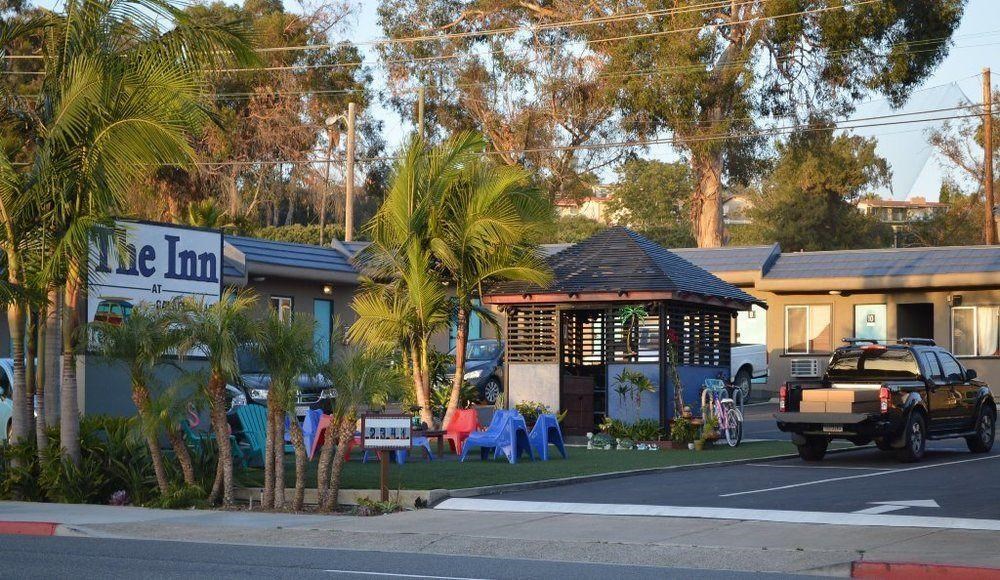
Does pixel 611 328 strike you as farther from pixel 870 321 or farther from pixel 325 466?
pixel 870 321

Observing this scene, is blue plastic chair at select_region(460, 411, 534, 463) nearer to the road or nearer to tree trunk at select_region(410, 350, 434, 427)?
tree trunk at select_region(410, 350, 434, 427)

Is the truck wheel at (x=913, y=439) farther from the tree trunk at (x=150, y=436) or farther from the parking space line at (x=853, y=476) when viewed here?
the tree trunk at (x=150, y=436)

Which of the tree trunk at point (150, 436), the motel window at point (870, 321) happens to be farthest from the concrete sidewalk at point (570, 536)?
the motel window at point (870, 321)

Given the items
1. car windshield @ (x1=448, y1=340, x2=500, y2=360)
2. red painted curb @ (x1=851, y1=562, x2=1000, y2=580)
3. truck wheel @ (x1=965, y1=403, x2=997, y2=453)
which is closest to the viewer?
red painted curb @ (x1=851, y1=562, x2=1000, y2=580)

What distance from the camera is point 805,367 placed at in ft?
122

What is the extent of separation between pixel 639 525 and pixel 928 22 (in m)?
32.5

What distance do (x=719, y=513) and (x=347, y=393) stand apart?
4.46 m

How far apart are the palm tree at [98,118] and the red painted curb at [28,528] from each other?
81.1 inches

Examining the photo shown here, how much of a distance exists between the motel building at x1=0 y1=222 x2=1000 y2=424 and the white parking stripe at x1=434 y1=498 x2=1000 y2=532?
289 centimetres

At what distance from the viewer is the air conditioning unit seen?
36.9 metres

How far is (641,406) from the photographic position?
76.5 feet

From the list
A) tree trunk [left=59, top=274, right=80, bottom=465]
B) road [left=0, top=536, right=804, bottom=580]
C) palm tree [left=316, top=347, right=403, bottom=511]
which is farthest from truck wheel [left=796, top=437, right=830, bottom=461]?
tree trunk [left=59, top=274, right=80, bottom=465]

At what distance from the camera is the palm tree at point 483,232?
22.5 metres

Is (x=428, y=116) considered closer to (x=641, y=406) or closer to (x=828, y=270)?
(x=828, y=270)
